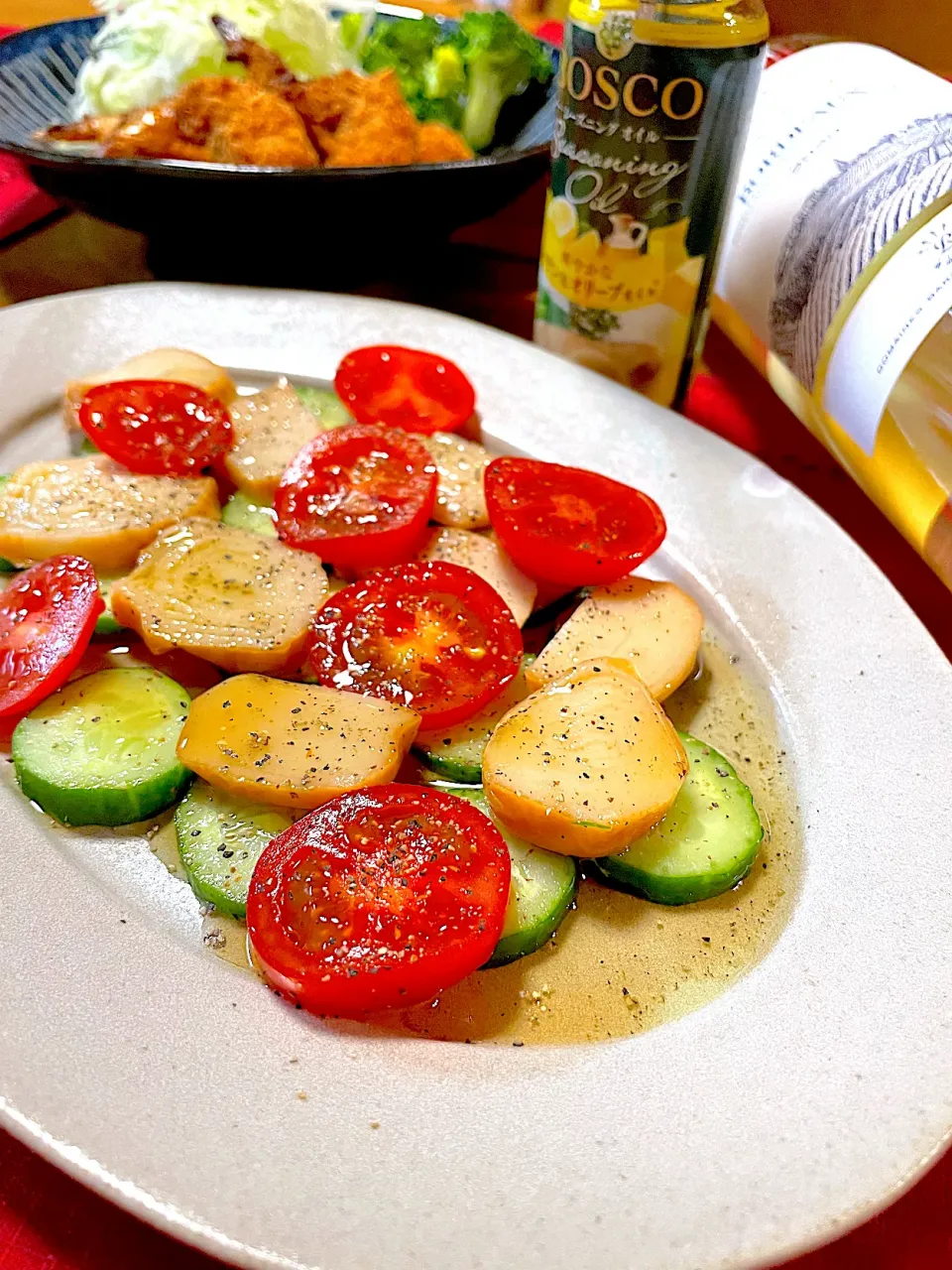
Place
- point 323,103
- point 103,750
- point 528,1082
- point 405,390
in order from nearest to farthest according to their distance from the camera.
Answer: point 528,1082 < point 103,750 < point 405,390 < point 323,103

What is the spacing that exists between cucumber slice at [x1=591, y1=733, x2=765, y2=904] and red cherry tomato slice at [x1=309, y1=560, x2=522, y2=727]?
23cm

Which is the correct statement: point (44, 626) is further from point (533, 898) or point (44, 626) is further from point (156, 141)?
point (156, 141)

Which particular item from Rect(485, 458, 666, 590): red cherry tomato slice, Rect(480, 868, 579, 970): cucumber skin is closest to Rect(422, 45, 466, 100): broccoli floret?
Rect(485, 458, 666, 590): red cherry tomato slice

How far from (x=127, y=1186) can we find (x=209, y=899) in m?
0.29

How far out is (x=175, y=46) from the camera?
2.17 m

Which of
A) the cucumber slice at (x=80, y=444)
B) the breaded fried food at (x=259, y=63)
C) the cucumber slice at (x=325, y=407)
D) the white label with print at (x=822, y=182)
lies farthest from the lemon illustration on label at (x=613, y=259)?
the breaded fried food at (x=259, y=63)

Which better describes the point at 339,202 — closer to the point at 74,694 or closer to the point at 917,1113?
the point at 74,694

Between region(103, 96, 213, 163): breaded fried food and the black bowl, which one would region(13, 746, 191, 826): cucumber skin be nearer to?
the black bowl

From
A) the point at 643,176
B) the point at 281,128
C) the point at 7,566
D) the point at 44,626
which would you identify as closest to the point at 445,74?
the point at 281,128

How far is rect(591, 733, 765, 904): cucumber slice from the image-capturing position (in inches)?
36.4

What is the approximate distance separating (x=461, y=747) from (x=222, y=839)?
0.86ft

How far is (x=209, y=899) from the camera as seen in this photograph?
895 mm

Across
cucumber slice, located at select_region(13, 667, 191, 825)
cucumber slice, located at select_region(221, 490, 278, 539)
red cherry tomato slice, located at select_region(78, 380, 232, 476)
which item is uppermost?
red cherry tomato slice, located at select_region(78, 380, 232, 476)

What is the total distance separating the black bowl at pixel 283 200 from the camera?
157 cm
